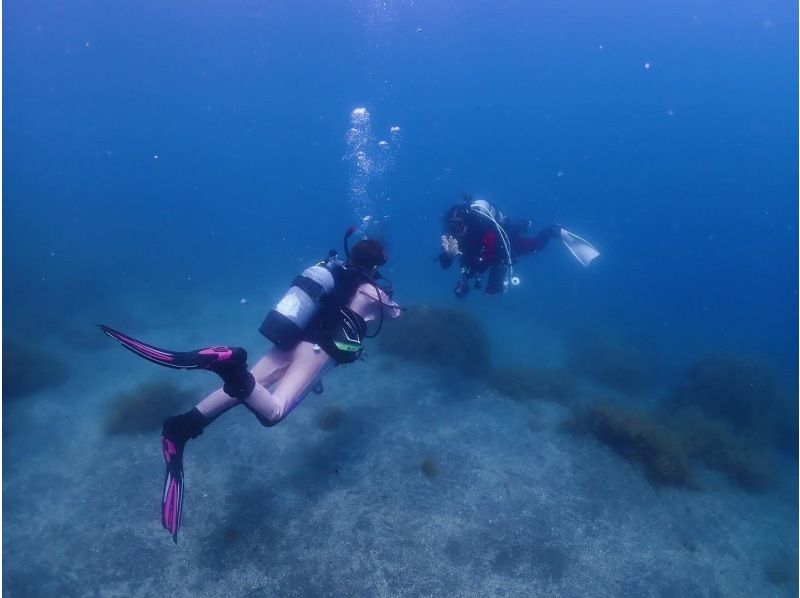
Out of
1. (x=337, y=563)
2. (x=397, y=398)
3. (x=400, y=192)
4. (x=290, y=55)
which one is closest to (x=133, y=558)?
(x=337, y=563)

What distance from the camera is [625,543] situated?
6141mm

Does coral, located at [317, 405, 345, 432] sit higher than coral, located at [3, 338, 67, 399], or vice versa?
coral, located at [317, 405, 345, 432]

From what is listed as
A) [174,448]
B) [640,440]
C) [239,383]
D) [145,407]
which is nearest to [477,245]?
[640,440]

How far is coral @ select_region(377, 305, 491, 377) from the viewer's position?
11602mm

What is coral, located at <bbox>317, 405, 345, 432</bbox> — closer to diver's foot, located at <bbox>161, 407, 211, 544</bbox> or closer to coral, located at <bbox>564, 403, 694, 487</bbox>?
diver's foot, located at <bbox>161, 407, 211, 544</bbox>

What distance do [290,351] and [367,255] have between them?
164 cm

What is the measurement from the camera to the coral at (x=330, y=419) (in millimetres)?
8500

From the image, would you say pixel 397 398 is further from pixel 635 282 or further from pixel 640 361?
pixel 635 282

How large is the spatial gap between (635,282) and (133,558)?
2458 inches

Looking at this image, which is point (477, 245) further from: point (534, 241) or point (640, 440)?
point (640, 440)

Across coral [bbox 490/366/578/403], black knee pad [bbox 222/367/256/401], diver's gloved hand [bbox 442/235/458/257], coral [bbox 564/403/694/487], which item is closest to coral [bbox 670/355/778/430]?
coral [bbox 490/366/578/403]

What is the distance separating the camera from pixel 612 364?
14.9m

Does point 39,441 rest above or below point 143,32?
above

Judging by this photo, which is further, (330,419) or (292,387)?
(330,419)
